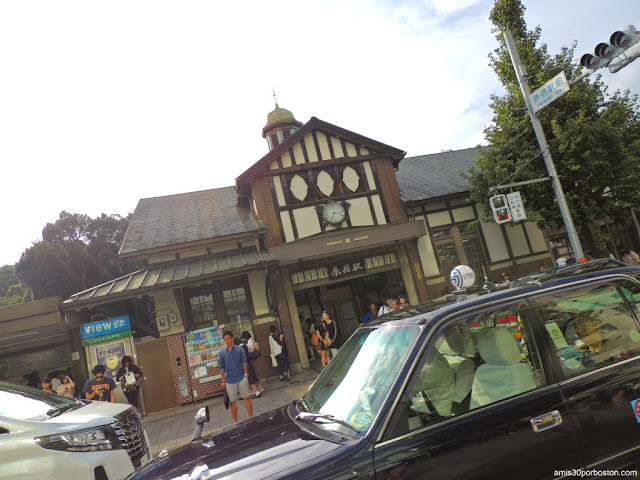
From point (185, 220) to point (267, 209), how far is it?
3.75 metres

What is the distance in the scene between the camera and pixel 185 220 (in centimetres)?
1526

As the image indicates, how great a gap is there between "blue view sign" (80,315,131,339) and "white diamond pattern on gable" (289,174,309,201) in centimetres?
711

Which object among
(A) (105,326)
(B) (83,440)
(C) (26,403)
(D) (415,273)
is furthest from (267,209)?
(B) (83,440)

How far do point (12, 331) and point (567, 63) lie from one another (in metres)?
19.2

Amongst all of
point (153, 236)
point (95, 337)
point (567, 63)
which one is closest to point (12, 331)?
point (95, 337)

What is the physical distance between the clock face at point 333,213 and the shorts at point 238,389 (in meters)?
8.03

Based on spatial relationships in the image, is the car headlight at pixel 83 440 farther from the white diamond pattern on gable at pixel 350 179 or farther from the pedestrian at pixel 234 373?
the white diamond pattern on gable at pixel 350 179

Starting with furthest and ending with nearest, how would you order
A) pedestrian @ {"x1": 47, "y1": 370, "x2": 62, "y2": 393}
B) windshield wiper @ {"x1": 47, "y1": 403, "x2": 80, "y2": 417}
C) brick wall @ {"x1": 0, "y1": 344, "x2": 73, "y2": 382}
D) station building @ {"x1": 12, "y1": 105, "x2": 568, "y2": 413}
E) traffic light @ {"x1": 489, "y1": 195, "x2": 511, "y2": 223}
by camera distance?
brick wall @ {"x1": 0, "y1": 344, "x2": 73, "y2": 382} → station building @ {"x1": 12, "y1": 105, "x2": 568, "y2": 413} → pedestrian @ {"x1": 47, "y1": 370, "x2": 62, "y2": 393} → traffic light @ {"x1": 489, "y1": 195, "x2": 511, "y2": 223} → windshield wiper @ {"x1": 47, "y1": 403, "x2": 80, "y2": 417}

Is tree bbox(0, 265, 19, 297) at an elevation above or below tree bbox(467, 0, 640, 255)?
above

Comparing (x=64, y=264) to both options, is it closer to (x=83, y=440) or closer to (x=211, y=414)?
(x=211, y=414)

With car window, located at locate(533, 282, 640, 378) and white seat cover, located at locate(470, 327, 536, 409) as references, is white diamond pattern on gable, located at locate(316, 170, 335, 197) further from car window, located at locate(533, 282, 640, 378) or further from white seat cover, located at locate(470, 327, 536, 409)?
white seat cover, located at locate(470, 327, 536, 409)

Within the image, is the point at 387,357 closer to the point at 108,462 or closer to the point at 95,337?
the point at 108,462

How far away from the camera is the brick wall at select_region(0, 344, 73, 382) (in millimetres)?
12502

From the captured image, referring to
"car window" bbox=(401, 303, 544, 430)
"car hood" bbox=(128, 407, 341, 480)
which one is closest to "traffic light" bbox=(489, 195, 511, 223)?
"car window" bbox=(401, 303, 544, 430)
